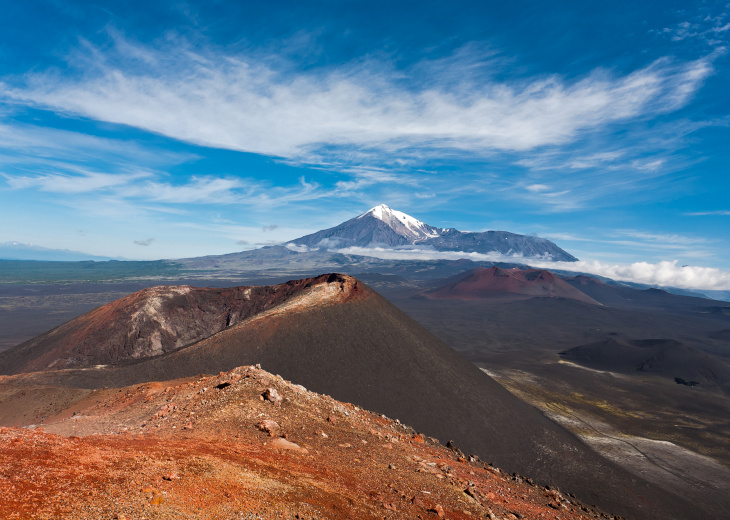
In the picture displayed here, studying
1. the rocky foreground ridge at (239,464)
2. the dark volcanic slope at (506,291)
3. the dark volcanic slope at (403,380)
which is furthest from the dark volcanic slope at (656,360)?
the dark volcanic slope at (506,291)

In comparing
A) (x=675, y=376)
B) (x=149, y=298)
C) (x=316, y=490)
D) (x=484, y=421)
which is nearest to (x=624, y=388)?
(x=675, y=376)

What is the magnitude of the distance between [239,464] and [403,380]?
20.8 m

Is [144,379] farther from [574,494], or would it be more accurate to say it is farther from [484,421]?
[574,494]

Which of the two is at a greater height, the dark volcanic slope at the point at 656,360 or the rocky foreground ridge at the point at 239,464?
the rocky foreground ridge at the point at 239,464

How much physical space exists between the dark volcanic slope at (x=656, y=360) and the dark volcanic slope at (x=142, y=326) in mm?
65930

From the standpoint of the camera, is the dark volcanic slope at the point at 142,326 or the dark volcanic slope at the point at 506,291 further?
the dark volcanic slope at the point at 506,291

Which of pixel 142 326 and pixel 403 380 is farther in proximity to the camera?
pixel 142 326

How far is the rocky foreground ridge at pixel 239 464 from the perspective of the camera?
733 centimetres

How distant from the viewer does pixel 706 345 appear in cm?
9756

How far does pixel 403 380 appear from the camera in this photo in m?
29.5

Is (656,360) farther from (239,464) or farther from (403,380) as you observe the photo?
(239,464)

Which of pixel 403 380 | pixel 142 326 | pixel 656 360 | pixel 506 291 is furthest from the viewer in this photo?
pixel 506 291

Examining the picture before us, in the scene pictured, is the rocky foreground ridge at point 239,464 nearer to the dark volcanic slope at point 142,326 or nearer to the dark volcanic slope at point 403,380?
the dark volcanic slope at point 403,380

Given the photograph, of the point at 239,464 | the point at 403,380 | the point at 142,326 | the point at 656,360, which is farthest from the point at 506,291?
the point at 239,464
